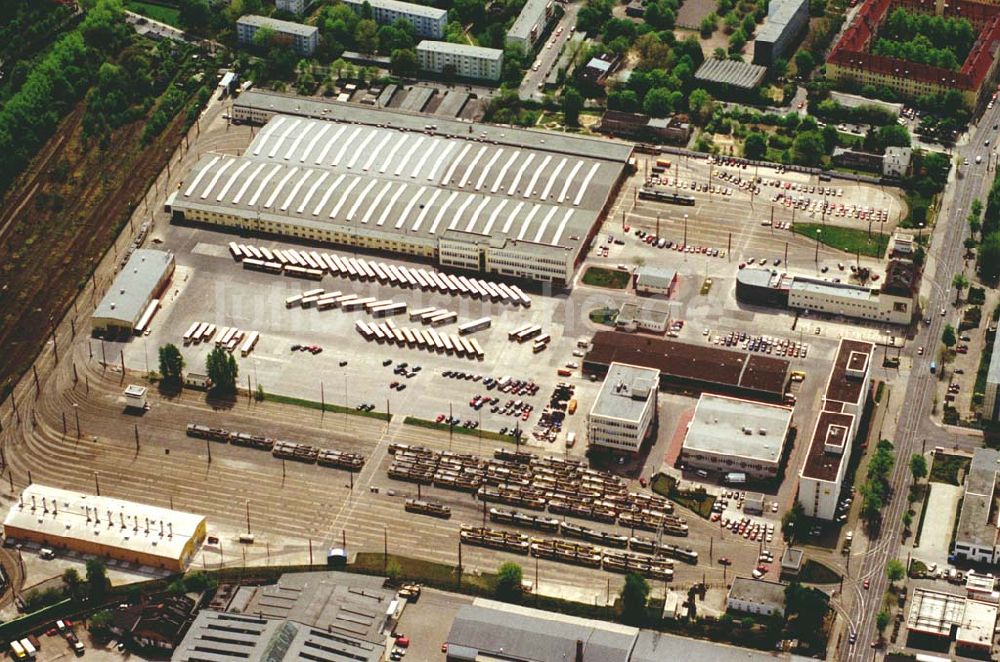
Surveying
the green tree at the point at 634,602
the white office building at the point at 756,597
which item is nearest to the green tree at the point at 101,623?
the green tree at the point at 634,602

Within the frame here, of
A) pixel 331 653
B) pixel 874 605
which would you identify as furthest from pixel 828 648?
pixel 331 653

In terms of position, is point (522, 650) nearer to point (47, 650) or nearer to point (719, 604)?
point (719, 604)

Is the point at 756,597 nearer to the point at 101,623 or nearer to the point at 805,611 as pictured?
the point at 805,611

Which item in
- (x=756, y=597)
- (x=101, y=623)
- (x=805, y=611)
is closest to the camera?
(x=805, y=611)

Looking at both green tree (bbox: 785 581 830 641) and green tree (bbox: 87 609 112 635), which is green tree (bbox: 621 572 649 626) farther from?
green tree (bbox: 87 609 112 635)

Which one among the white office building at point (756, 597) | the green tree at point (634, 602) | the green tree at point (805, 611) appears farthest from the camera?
the green tree at point (634, 602)

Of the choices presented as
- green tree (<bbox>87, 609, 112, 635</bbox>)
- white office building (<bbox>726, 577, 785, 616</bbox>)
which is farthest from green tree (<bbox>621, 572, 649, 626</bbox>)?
green tree (<bbox>87, 609, 112, 635</bbox>)

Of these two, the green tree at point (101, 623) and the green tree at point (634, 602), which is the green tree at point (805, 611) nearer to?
the green tree at point (634, 602)

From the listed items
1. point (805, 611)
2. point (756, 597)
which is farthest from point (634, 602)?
point (805, 611)
